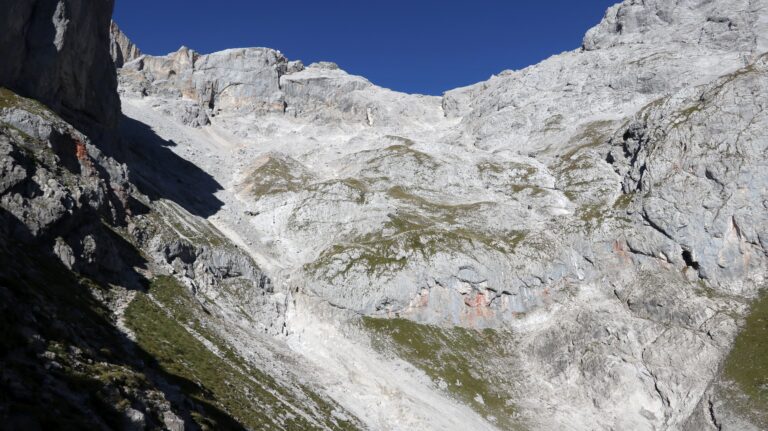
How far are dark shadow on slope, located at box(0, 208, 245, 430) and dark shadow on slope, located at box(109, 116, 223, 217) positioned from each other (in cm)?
5399

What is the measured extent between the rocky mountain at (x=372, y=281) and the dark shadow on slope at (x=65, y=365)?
15 cm

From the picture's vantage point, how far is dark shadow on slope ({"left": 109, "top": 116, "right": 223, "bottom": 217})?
3804 inches

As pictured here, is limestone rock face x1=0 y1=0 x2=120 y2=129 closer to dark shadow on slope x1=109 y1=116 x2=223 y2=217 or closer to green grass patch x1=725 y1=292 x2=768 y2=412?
dark shadow on slope x1=109 y1=116 x2=223 y2=217

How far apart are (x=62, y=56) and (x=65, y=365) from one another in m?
76.6

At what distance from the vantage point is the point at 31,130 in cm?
5212

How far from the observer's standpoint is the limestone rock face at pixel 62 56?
2571 inches

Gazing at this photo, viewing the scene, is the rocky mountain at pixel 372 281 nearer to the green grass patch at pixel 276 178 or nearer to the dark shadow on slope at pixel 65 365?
the dark shadow on slope at pixel 65 365

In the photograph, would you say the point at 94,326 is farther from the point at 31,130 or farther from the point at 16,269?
the point at 31,130

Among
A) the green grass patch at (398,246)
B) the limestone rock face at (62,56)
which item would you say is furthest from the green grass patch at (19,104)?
the green grass patch at (398,246)

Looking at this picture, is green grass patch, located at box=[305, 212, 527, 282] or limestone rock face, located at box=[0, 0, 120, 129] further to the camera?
green grass patch, located at box=[305, 212, 527, 282]

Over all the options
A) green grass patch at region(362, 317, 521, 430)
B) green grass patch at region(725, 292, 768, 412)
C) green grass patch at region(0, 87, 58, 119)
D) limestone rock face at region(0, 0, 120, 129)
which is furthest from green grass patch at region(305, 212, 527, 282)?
limestone rock face at region(0, 0, 120, 129)

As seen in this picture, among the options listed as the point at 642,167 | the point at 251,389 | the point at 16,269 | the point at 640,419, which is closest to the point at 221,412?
the point at 251,389

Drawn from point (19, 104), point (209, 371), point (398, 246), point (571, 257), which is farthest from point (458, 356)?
point (19, 104)

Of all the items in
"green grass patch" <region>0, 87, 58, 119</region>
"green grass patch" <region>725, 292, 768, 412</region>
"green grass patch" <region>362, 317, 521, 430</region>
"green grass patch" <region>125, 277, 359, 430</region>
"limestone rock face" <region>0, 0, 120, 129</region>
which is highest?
"green grass patch" <region>725, 292, 768, 412</region>
